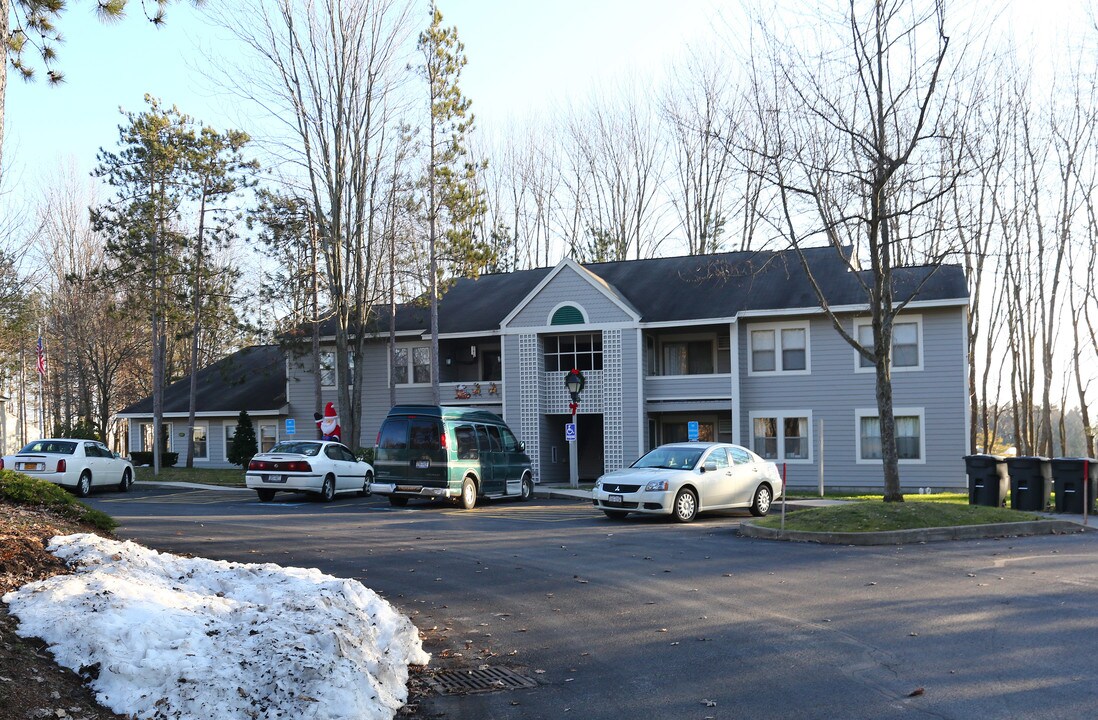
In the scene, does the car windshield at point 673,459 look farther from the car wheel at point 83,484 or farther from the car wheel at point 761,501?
the car wheel at point 83,484

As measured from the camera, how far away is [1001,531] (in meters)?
16.6

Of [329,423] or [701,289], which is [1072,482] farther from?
[329,423]

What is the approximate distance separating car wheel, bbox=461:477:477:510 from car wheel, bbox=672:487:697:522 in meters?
5.48

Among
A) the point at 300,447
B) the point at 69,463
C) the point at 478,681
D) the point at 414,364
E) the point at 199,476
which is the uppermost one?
the point at 414,364

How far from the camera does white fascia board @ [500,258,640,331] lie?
32.8 m

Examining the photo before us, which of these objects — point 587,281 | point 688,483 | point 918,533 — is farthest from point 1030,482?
point 587,281

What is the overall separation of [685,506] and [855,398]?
13817 mm

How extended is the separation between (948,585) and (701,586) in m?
2.82

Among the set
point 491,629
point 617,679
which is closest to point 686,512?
point 491,629

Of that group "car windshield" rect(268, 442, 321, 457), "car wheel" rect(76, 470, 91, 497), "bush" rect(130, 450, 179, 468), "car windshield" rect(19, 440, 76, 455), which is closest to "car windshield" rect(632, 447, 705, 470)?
"car windshield" rect(268, 442, 321, 457)

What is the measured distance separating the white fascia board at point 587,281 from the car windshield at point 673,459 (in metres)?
12.9

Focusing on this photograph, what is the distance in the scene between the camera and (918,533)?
1574cm

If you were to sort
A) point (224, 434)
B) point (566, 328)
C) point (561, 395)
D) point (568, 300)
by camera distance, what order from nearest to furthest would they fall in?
1. point (566, 328)
2. point (568, 300)
3. point (561, 395)
4. point (224, 434)

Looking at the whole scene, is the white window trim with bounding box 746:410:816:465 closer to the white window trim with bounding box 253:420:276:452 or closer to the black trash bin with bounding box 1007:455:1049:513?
the black trash bin with bounding box 1007:455:1049:513
